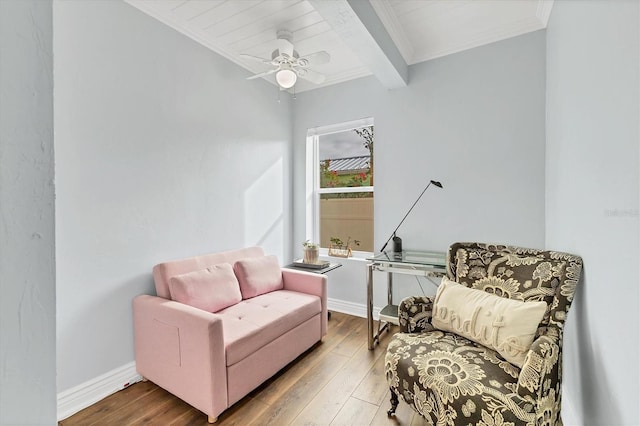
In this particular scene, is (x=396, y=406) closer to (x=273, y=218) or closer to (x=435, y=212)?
(x=435, y=212)

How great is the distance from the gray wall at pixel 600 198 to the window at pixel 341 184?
1703 millimetres

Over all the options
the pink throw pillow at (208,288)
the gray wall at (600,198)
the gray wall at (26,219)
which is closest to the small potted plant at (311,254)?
the pink throw pillow at (208,288)

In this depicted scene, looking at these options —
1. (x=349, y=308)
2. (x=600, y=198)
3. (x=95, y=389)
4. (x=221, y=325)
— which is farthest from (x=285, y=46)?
(x=95, y=389)

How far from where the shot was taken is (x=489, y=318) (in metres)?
1.53

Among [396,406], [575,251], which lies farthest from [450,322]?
[575,251]

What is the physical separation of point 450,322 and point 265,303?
4.45 ft

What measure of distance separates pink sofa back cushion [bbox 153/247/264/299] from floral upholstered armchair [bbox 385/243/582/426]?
61.0 inches

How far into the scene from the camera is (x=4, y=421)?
42 centimetres

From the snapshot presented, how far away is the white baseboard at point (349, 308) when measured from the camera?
3127 mm

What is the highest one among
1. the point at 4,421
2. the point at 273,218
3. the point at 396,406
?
the point at 273,218

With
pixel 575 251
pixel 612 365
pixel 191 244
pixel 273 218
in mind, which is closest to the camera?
pixel 612 365

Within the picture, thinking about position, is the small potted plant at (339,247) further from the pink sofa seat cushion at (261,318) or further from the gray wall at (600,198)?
the gray wall at (600,198)

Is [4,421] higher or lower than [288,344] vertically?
higher

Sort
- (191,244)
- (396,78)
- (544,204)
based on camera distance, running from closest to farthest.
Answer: (544,204)
(191,244)
(396,78)
